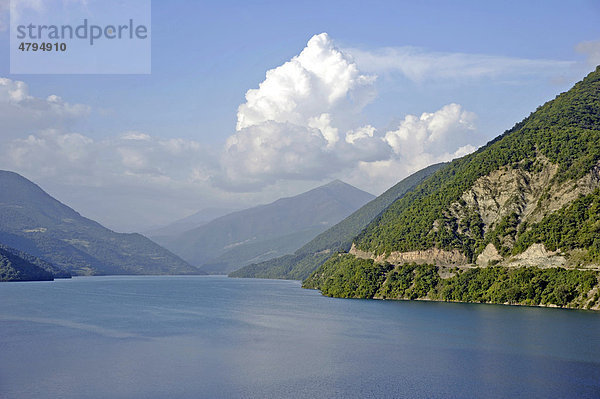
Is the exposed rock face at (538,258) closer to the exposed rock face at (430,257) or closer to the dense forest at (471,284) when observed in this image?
the dense forest at (471,284)

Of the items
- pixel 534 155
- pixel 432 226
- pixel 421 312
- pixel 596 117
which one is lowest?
pixel 421 312

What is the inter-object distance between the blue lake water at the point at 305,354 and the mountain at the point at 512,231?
45.8ft

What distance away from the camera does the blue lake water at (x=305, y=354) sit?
181 ft

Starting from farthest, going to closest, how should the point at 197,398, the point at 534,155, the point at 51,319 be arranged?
1. the point at 534,155
2. the point at 51,319
3. the point at 197,398

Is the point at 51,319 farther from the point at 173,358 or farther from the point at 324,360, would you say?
the point at 324,360

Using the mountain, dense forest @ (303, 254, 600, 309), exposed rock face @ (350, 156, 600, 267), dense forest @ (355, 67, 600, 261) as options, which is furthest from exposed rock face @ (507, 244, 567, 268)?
dense forest @ (355, 67, 600, 261)

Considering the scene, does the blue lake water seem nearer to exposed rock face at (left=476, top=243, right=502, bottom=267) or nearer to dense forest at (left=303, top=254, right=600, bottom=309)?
dense forest at (left=303, top=254, right=600, bottom=309)

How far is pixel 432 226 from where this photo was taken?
6289 inches

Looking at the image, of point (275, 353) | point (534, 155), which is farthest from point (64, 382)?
point (534, 155)

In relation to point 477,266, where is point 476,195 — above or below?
above

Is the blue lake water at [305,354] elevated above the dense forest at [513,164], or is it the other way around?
the dense forest at [513,164]

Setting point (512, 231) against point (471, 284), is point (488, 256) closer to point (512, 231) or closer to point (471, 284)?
point (512, 231)

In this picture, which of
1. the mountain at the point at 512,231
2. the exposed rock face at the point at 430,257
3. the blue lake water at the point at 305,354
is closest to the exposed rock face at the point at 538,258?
the mountain at the point at 512,231

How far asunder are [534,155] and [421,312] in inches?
2592
